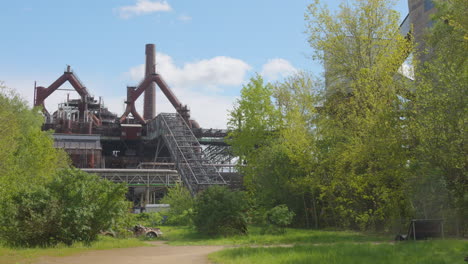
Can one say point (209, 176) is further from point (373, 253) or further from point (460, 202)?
point (373, 253)

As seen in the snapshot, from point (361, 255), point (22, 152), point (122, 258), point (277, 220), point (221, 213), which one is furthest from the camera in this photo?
point (22, 152)

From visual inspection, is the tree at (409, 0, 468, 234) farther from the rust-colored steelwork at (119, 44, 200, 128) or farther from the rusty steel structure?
the rust-colored steelwork at (119, 44, 200, 128)

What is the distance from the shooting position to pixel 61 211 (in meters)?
15.6

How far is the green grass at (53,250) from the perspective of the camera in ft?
39.7

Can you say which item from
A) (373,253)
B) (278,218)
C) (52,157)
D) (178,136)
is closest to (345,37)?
(278,218)

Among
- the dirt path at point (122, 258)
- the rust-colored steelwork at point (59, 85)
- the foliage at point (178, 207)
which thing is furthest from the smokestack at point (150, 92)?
the dirt path at point (122, 258)

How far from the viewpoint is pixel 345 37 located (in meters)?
23.4

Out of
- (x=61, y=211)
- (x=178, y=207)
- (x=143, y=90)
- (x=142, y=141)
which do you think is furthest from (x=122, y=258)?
(x=143, y=90)

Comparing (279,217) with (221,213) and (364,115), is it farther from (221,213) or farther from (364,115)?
(364,115)

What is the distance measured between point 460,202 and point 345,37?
413 inches

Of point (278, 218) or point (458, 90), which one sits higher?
point (458, 90)

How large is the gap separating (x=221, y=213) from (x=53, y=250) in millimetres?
8182

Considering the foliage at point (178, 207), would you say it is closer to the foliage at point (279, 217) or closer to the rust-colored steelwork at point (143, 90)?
the foliage at point (279, 217)

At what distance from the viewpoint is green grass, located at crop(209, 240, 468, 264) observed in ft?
34.3
